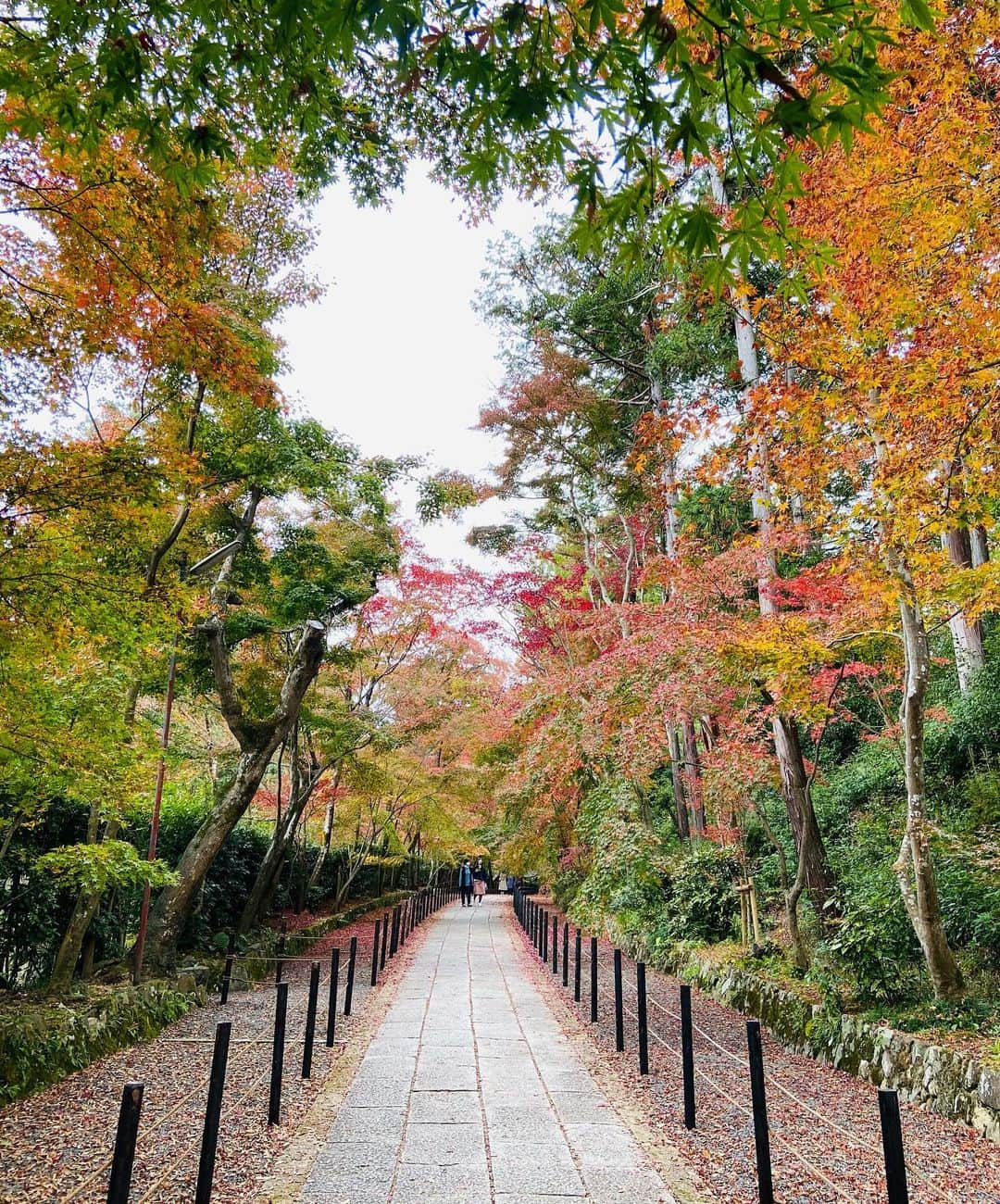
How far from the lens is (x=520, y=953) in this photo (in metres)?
14.0

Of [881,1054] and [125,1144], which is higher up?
[125,1144]

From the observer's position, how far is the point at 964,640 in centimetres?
1132

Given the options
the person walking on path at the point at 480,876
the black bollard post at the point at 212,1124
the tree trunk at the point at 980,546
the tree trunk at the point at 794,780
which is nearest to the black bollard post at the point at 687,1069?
the black bollard post at the point at 212,1124

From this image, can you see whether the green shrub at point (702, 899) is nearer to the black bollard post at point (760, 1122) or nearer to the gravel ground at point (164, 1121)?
the gravel ground at point (164, 1121)

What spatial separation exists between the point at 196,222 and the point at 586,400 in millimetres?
10197

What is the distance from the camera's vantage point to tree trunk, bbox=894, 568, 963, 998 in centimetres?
536

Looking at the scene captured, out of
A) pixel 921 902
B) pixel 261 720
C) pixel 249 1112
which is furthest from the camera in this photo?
Result: pixel 261 720

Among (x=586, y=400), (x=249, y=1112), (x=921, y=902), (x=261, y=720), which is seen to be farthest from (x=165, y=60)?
(x=586, y=400)

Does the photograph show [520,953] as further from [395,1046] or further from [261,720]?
[395,1046]

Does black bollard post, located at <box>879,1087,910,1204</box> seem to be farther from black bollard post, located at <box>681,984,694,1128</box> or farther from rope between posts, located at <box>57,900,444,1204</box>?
rope between posts, located at <box>57,900,444,1204</box>

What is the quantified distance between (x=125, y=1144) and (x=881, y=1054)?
5353 mm

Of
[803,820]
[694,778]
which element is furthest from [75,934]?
[694,778]

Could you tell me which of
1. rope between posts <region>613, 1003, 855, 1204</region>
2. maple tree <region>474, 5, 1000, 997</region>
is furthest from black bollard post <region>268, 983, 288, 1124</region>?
maple tree <region>474, 5, 1000, 997</region>

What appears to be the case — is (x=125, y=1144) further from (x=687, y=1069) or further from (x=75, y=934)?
(x=75, y=934)
